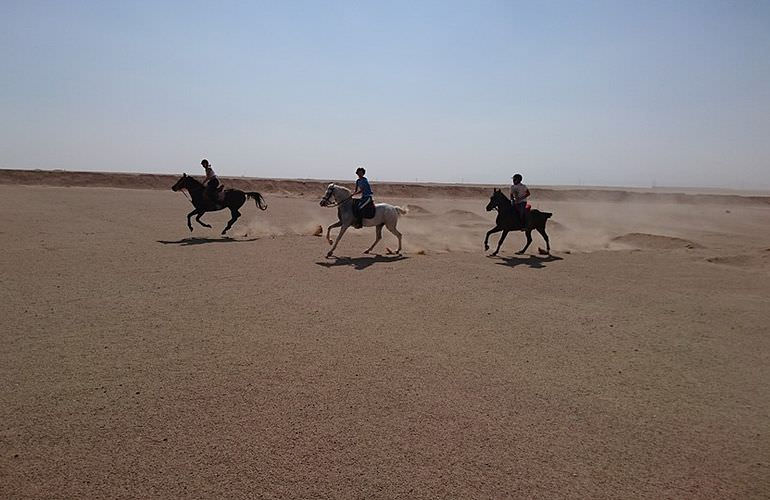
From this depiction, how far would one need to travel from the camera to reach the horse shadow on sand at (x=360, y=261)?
1381cm

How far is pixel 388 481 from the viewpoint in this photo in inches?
174

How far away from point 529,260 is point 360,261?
5.01 metres

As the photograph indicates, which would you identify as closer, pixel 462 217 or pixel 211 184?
pixel 211 184

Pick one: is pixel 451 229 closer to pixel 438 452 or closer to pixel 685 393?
pixel 685 393

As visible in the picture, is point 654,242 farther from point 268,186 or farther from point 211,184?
point 268,186

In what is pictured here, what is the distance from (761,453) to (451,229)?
778 inches

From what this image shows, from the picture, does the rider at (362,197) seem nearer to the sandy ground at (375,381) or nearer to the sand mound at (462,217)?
the sandy ground at (375,381)

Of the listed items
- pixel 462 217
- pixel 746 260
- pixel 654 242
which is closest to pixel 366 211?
pixel 746 260

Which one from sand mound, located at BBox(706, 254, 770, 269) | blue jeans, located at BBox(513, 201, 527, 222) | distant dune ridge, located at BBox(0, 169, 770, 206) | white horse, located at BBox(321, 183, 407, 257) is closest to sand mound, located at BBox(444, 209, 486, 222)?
blue jeans, located at BBox(513, 201, 527, 222)

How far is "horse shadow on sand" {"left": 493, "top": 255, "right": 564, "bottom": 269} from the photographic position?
14.8 m

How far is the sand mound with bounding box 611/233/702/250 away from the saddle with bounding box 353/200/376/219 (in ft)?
33.3

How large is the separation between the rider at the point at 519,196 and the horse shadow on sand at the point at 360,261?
3.93m

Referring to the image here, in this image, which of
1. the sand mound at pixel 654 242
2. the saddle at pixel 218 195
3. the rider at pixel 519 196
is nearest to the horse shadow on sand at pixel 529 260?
the rider at pixel 519 196

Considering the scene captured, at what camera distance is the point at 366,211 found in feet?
51.3
